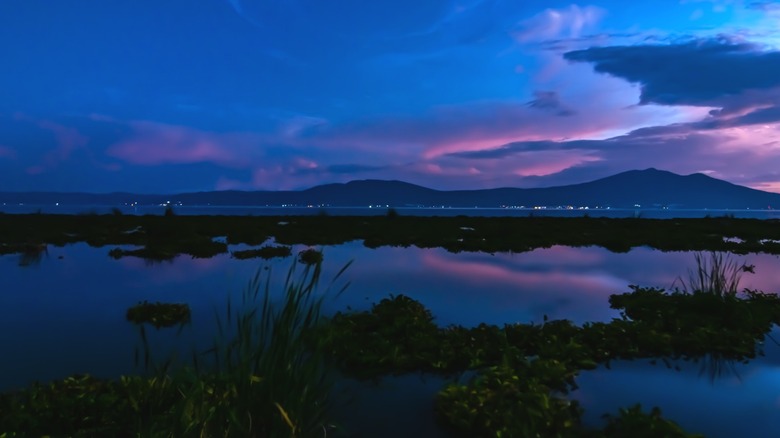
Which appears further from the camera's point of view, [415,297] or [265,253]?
[265,253]

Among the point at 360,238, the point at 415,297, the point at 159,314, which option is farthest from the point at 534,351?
the point at 360,238

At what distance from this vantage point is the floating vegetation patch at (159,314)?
13008 mm

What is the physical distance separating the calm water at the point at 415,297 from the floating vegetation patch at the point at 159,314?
0.49 meters

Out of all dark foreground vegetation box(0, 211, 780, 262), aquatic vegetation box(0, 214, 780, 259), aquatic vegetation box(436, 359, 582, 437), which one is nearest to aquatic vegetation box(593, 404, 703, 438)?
aquatic vegetation box(436, 359, 582, 437)

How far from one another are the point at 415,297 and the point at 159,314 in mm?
8807

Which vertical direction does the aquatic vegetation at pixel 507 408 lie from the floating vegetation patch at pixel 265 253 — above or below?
below

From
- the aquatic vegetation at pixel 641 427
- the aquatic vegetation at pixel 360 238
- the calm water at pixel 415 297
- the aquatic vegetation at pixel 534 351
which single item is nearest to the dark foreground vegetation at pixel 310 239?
the aquatic vegetation at pixel 360 238

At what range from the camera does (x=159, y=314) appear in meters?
13.4

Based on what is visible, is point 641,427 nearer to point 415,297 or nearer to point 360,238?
point 415,297

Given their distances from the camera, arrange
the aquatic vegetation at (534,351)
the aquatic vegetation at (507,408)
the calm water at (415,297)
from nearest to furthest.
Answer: the aquatic vegetation at (507,408) → the aquatic vegetation at (534,351) → the calm water at (415,297)

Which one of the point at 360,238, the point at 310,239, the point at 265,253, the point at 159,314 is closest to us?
the point at 159,314

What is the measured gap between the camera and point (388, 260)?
2644cm

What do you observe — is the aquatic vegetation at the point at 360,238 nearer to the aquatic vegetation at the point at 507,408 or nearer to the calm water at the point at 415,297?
the calm water at the point at 415,297

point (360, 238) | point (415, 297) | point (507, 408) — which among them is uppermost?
point (360, 238)
